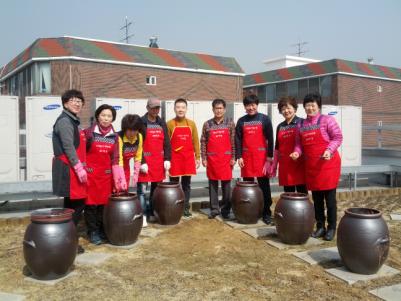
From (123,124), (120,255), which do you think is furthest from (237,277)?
(123,124)

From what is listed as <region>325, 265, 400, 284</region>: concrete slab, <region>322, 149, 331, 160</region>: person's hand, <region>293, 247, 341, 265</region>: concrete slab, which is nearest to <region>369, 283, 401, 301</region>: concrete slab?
<region>325, 265, 400, 284</region>: concrete slab

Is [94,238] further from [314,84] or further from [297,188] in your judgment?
[314,84]

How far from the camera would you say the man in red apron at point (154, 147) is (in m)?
5.71

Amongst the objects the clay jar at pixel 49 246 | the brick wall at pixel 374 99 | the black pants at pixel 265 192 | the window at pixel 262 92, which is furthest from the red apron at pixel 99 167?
the window at pixel 262 92

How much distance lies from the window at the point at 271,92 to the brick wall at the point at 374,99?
17.6 ft

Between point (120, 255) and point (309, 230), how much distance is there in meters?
2.18

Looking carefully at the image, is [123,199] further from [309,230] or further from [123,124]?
[309,230]

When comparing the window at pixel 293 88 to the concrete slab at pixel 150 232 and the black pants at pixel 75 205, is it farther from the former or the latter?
the black pants at pixel 75 205

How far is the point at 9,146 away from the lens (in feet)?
21.4

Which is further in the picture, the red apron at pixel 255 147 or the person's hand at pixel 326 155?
the red apron at pixel 255 147

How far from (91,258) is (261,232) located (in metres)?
2.23

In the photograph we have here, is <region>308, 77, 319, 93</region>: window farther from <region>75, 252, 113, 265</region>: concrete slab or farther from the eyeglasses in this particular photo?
<region>75, 252, 113, 265</region>: concrete slab

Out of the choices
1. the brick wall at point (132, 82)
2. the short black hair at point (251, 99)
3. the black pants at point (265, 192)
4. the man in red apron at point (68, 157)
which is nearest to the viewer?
the man in red apron at point (68, 157)

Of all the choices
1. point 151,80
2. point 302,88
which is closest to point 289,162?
point 151,80
